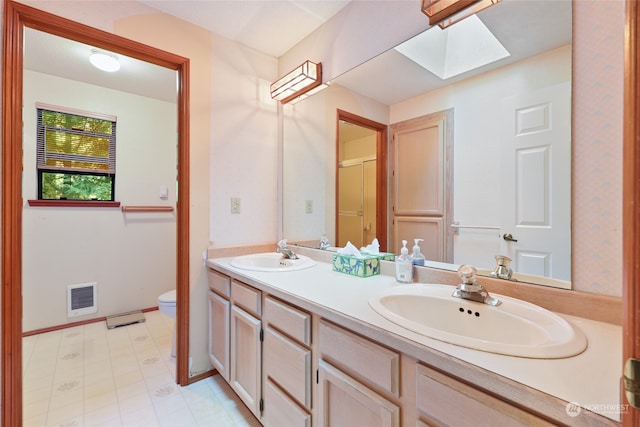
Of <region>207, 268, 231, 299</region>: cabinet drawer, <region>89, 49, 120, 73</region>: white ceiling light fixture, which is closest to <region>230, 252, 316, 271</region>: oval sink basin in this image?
<region>207, 268, 231, 299</region>: cabinet drawer

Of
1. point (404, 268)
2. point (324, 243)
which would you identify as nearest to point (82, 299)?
point (324, 243)

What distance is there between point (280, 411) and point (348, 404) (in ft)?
1.51

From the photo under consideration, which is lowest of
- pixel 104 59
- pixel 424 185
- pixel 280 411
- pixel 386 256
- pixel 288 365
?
pixel 280 411

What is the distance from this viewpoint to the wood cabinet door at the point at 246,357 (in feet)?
4.25

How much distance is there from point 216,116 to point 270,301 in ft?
4.42

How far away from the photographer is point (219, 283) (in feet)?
5.48

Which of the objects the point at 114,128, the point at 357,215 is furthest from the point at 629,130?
the point at 114,128

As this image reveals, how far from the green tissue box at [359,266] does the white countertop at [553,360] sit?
233mm

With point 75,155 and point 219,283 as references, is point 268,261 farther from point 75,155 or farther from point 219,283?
point 75,155

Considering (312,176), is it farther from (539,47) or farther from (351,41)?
(539,47)

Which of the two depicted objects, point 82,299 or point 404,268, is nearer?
point 404,268

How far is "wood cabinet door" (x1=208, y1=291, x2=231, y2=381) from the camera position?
1.57 metres

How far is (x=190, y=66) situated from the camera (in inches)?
69.6

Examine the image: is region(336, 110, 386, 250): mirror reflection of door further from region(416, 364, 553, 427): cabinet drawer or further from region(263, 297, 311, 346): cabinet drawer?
region(416, 364, 553, 427): cabinet drawer
